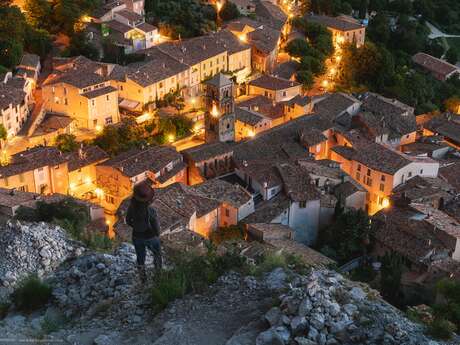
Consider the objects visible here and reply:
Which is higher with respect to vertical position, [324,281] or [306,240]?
[324,281]

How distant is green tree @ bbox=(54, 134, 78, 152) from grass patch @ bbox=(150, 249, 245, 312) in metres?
21.7

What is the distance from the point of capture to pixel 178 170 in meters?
31.6

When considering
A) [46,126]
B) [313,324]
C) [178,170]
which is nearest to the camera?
[313,324]

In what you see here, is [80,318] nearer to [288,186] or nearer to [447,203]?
[288,186]

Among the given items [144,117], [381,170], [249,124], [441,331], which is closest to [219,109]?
[249,124]

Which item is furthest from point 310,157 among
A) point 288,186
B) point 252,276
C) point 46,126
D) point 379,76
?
point 252,276

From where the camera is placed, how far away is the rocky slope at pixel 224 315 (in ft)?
30.9

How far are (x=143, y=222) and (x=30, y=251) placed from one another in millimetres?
4035

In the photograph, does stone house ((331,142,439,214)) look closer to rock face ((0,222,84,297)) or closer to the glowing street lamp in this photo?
rock face ((0,222,84,297))

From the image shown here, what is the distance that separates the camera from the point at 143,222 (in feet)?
36.8

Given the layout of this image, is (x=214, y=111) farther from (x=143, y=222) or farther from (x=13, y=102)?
(x=143, y=222)

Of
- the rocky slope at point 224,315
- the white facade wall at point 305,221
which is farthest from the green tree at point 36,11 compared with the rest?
the rocky slope at point 224,315

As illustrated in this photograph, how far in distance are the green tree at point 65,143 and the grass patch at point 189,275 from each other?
2175cm

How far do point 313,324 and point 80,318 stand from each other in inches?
156
